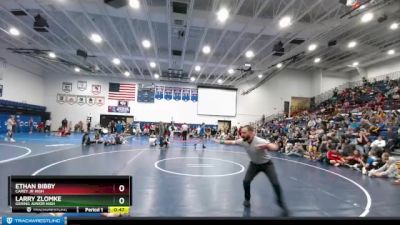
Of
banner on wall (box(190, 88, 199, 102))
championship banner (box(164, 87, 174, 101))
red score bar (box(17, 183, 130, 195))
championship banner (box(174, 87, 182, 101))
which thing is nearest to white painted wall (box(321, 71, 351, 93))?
banner on wall (box(190, 88, 199, 102))

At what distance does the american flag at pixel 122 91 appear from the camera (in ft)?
113

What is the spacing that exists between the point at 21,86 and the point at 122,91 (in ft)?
34.8

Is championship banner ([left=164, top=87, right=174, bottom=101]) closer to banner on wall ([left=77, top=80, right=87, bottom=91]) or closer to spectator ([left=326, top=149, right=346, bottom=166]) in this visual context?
banner on wall ([left=77, top=80, right=87, bottom=91])

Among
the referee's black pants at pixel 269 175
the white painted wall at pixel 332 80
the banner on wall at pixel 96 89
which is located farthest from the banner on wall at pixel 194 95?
the referee's black pants at pixel 269 175

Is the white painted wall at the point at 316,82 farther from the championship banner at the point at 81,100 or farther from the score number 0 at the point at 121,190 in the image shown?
the score number 0 at the point at 121,190

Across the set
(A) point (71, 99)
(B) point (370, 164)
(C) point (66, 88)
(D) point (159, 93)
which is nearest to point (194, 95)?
(D) point (159, 93)

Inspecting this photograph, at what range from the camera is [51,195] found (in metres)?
1.65

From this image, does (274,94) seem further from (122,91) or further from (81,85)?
(81,85)

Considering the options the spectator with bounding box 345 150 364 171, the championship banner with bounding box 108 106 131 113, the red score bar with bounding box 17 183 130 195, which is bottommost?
the spectator with bounding box 345 150 364 171

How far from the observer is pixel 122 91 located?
34688mm

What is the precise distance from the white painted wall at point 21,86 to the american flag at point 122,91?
7.74m

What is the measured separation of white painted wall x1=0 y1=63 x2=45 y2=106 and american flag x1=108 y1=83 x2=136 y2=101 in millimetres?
7736

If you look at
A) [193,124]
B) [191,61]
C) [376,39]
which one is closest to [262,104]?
[193,124]
